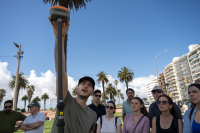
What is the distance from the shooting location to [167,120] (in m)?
3.26

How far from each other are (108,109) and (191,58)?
98.4 meters

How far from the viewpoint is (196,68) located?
77938 millimetres

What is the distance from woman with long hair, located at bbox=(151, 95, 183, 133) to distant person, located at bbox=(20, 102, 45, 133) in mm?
3318

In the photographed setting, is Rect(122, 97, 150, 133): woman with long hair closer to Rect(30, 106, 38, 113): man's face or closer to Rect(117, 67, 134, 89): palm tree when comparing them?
Rect(30, 106, 38, 113): man's face

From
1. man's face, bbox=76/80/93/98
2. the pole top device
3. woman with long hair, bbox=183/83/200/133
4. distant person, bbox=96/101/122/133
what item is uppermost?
the pole top device

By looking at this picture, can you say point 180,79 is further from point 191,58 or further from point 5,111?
point 5,111

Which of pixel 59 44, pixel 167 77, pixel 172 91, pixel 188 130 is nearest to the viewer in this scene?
pixel 59 44

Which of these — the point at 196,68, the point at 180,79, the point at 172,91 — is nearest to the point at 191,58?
the point at 196,68

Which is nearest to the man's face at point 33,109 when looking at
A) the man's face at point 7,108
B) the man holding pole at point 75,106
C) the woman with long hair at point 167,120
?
the man's face at point 7,108

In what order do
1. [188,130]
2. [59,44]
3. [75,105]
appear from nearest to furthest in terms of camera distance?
[59,44]
[75,105]
[188,130]

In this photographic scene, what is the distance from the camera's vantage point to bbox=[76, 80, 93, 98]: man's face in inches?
75.5

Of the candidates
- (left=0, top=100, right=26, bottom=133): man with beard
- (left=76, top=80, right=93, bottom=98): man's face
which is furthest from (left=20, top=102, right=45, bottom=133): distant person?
(left=76, top=80, right=93, bottom=98): man's face

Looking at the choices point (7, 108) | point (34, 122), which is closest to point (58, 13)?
point (34, 122)

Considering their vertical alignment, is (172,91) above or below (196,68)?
below
